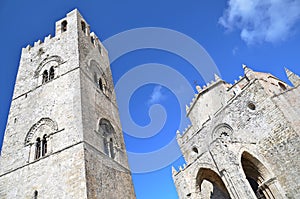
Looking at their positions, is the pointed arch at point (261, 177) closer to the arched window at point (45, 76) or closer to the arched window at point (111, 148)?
the arched window at point (111, 148)

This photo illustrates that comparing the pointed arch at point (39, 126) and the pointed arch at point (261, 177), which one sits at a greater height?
the pointed arch at point (39, 126)

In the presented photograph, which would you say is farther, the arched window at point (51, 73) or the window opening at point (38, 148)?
the arched window at point (51, 73)

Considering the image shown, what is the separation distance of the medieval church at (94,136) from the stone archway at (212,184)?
0.08 meters

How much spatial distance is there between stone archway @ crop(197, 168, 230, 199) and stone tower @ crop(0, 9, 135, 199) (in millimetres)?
5331

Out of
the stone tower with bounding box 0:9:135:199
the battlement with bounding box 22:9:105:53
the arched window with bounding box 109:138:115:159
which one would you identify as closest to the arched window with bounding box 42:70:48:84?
the stone tower with bounding box 0:9:135:199

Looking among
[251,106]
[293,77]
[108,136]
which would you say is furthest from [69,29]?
[293,77]

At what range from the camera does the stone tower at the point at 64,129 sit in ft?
29.7

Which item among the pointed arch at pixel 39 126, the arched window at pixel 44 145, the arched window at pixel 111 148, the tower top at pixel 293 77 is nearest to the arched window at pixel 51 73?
the pointed arch at pixel 39 126

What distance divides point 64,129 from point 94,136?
4.60 ft

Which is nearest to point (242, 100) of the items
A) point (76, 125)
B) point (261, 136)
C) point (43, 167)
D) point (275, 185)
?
point (261, 136)

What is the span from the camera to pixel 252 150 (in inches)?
571

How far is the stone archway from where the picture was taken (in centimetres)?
1493

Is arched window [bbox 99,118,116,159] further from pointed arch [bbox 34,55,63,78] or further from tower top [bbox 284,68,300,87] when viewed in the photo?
tower top [bbox 284,68,300,87]

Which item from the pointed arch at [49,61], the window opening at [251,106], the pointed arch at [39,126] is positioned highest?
the pointed arch at [49,61]
